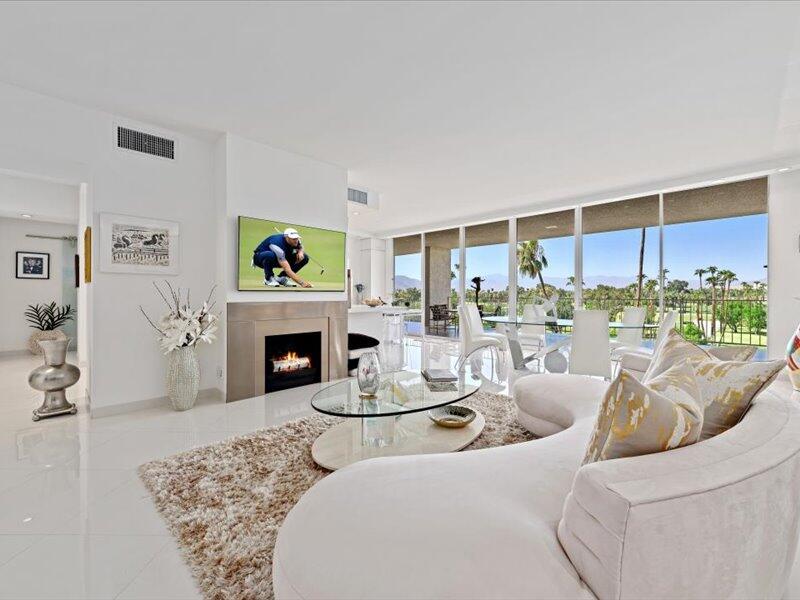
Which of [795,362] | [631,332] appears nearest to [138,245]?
[795,362]

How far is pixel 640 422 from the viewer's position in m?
0.91

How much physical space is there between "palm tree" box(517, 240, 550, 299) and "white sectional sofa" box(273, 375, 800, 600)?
19.4 feet

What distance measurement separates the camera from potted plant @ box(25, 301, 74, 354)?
588cm

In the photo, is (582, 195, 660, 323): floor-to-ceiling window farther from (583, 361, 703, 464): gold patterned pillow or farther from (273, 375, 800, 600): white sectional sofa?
(583, 361, 703, 464): gold patterned pillow

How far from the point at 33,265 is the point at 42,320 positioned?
91 centimetres

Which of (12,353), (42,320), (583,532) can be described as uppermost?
(42,320)

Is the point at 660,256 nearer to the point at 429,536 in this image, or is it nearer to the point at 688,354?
the point at 688,354

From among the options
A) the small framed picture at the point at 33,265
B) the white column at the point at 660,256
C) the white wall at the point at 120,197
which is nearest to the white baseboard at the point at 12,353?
the small framed picture at the point at 33,265

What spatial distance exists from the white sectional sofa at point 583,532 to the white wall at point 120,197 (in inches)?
125

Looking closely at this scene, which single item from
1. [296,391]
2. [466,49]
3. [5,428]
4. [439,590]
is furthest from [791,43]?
[5,428]

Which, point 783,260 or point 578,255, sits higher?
point 578,255

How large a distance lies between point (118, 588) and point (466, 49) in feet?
10.4

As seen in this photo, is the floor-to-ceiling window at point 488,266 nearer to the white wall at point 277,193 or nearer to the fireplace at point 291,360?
the white wall at point 277,193

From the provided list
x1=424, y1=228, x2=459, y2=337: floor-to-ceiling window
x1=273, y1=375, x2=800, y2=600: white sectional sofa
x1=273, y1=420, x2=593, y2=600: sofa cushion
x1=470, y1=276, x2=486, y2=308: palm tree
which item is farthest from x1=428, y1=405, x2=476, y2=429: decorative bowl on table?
x1=424, y1=228, x2=459, y2=337: floor-to-ceiling window
